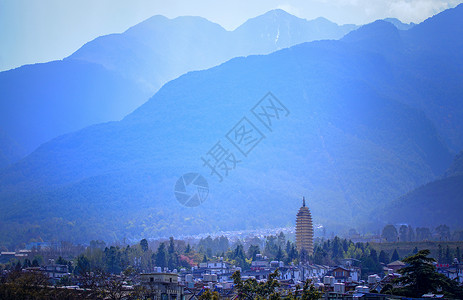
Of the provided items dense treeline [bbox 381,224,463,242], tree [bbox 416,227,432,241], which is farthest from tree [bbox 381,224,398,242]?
tree [bbox 416,227,432,241]

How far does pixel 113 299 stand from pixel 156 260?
6907 cm

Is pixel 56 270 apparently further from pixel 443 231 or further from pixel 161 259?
pixel 443 231

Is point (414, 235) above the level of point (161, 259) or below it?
above

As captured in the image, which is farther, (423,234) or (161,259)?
(423,234)

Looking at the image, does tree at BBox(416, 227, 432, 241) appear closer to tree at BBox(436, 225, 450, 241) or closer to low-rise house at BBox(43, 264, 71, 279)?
tree at BBox(436, 225, 450, 241)

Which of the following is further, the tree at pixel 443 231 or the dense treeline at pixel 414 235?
the tree at pixel 443 231

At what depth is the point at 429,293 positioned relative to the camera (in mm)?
56906

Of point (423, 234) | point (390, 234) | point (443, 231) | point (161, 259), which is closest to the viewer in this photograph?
point (161, 259)

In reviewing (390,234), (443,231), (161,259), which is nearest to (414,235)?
(390,234)

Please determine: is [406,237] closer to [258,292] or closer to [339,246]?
[339,246]

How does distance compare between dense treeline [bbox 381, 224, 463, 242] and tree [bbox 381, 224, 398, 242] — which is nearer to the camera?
dense treeline [bbox 381, 224, 463, 242]

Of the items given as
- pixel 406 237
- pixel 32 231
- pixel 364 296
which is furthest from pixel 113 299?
pixel 32 231

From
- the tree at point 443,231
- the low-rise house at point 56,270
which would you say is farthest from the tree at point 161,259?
the tree at point 443,231

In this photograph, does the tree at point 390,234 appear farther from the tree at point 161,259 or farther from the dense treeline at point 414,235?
the tree at point 161,259
